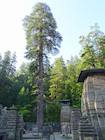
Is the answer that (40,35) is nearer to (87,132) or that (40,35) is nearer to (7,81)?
(87,132)

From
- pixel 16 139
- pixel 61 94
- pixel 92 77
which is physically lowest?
pixel 16 139

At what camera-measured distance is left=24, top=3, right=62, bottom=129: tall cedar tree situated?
26938mm

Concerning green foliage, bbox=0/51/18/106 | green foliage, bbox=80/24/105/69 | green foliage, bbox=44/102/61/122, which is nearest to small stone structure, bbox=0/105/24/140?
green foliage, bbox=80/24/105/69

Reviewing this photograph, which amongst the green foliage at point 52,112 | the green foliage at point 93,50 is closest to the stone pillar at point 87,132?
the green foliage at point 93,50

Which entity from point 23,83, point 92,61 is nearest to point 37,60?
point 92,61

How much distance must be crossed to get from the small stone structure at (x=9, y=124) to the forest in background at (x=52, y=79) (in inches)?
625

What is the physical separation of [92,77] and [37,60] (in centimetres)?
1769

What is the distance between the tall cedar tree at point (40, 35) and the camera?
26.9 metres

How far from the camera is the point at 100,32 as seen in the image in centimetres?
3347

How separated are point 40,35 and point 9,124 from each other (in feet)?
60.4

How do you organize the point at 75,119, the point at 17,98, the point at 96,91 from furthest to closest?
the point at 17,98, the point at 75,119, the point at 96,91

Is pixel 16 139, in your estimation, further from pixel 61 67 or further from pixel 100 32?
pixel 61 67

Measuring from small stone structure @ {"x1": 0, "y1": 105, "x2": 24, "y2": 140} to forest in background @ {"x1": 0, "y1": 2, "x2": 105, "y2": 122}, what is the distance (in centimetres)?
1587

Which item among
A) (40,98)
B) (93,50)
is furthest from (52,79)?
(40,98)
